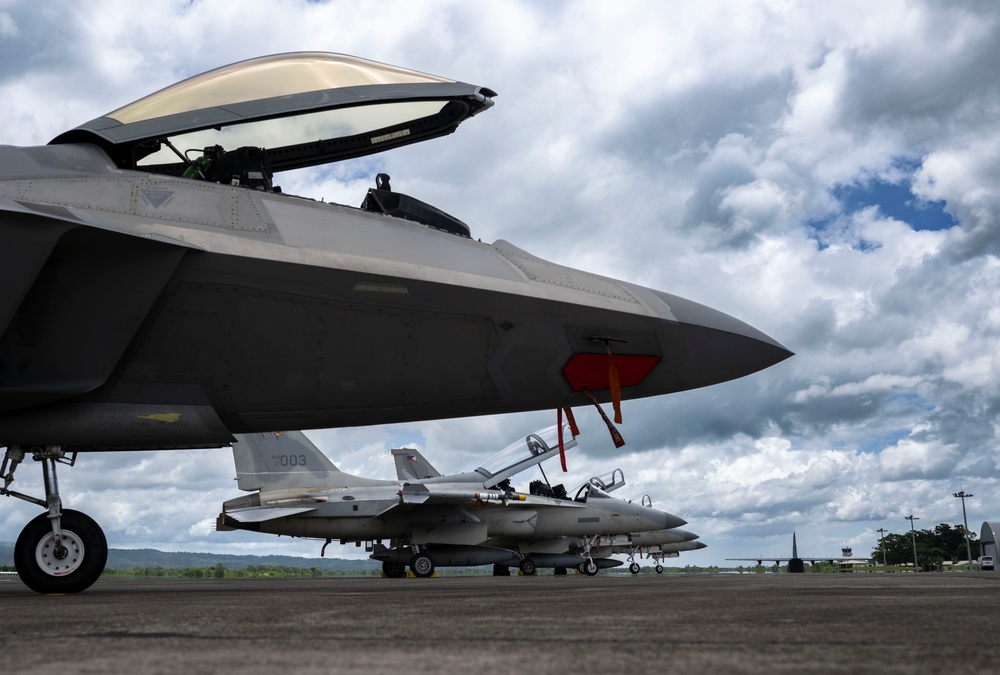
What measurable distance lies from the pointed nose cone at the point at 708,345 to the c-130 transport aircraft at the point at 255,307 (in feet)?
0.07

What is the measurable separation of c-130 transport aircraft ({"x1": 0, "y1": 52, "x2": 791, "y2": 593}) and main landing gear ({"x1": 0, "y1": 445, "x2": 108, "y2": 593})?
17 millimetres

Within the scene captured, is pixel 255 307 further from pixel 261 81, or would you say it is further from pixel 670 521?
pixel 670 521

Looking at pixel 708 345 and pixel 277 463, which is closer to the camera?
pixel 708 345

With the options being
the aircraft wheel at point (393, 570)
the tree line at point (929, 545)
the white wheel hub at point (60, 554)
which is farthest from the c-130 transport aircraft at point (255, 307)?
the tree line at point (929, 545)

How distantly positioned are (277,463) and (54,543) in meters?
16.1

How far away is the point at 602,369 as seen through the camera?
8.05m

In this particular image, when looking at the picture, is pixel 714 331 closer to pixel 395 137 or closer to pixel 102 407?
pixel 395 137

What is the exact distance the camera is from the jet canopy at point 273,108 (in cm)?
771

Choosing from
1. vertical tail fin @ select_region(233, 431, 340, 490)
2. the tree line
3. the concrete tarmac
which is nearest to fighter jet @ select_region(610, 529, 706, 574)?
vertical tail fin @ select_region(233, 431, 340, 490)

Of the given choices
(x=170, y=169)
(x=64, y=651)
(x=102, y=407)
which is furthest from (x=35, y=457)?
(x=64, y=651)

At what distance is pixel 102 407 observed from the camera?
7.20 m

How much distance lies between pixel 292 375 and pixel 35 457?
2356mm

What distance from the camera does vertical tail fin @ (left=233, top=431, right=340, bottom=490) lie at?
23.0 meters

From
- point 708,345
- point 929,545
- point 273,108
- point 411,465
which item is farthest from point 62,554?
point 929,545
